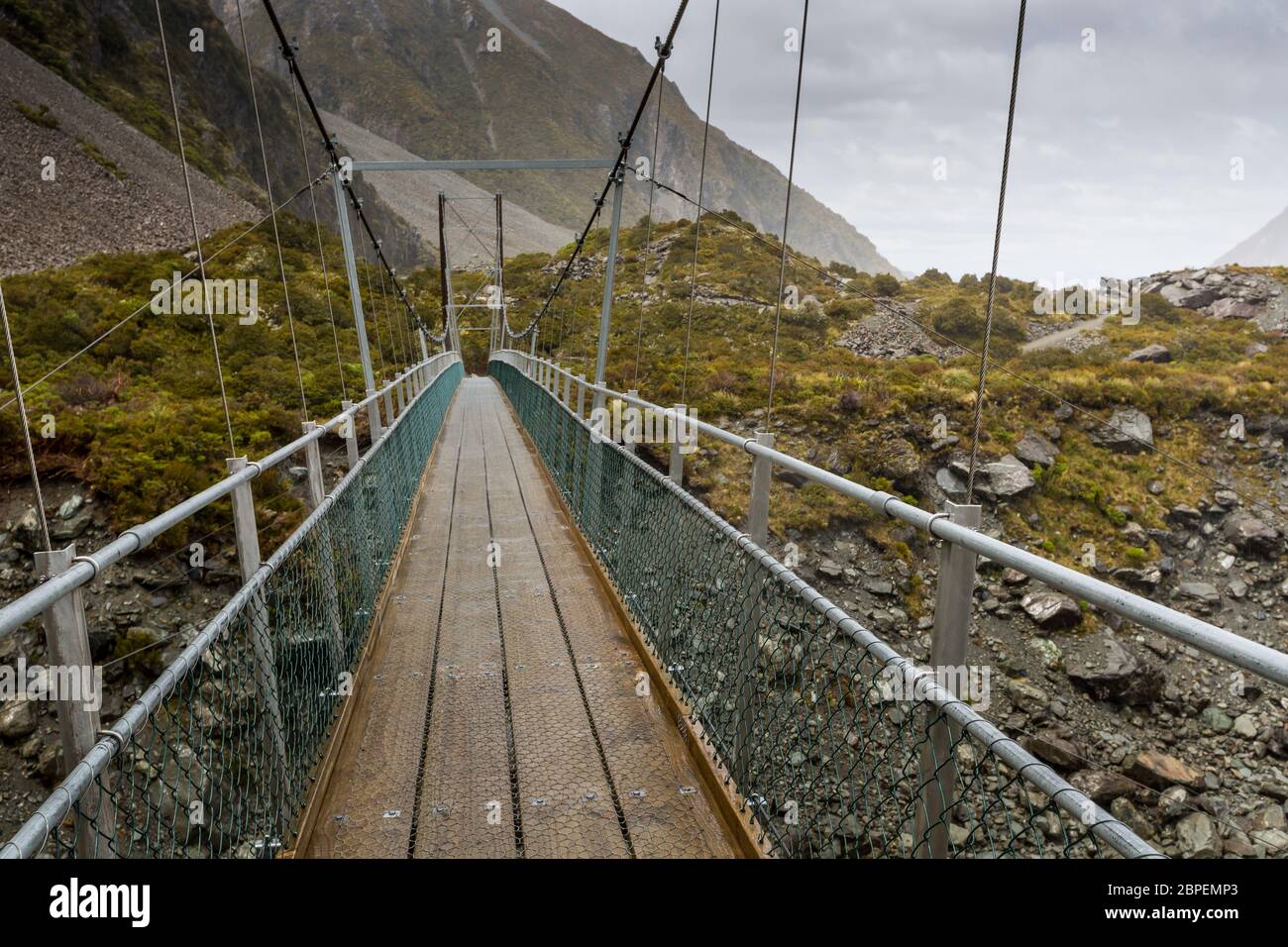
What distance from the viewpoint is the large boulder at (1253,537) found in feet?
50.3

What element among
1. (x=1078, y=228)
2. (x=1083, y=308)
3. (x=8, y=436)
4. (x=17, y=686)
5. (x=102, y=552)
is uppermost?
(x=1083, y=308)

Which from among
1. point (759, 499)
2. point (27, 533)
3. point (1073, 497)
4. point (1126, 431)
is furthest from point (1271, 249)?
point (27, 533)

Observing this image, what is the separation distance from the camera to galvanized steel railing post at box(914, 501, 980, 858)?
4.63 feet

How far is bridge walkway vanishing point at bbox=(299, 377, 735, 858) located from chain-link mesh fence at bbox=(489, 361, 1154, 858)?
18cm

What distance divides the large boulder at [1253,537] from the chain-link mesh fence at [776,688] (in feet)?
52.3

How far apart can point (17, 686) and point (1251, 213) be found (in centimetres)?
1036

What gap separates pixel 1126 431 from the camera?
17.9 metres

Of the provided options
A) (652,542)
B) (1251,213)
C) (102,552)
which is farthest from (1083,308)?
(102,552)

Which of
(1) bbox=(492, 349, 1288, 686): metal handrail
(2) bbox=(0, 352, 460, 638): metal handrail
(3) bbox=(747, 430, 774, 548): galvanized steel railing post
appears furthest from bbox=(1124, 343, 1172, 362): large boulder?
(2) bbox=(0, 352, 460, 638): metal handrail

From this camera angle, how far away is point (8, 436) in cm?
919

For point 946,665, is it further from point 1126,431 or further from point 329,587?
point 1126,431

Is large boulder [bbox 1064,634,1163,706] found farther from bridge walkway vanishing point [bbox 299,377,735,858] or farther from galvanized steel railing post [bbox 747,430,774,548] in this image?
galvanized steel railing post [bbox 747,430,774,548]

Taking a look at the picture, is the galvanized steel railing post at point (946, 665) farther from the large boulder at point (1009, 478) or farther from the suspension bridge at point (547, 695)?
the large boulder at point (1009, 478)
